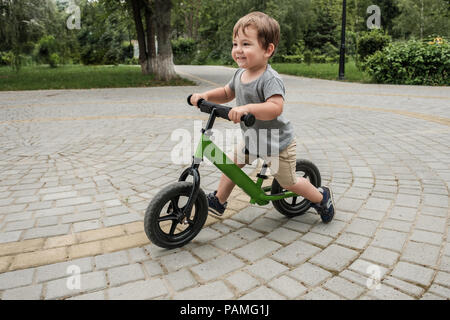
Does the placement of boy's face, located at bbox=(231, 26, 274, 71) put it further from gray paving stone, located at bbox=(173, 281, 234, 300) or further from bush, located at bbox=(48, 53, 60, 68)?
bush, located at bbox=(48, 53, 60, 68)

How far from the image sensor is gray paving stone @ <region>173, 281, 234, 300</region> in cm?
208

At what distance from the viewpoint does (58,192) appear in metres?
3.72

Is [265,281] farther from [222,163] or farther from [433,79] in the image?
[433,79]

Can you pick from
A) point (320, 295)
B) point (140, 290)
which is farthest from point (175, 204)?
point (320, 295)

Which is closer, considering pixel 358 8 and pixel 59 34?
pixel 59 34

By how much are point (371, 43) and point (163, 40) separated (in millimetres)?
8843

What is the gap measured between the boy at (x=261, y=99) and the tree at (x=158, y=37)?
41.1 feet

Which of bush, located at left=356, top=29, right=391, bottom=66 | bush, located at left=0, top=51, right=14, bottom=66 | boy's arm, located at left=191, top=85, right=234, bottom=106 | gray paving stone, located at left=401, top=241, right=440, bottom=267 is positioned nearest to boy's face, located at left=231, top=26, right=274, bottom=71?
boy's arm, located at left=191, top=85, right=234, bottom=106

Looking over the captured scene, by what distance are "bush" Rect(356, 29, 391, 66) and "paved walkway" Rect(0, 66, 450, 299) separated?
35.5ft

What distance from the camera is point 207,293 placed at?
83.4 inches

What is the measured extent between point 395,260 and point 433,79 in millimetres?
12810

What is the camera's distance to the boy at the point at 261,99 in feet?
7.30

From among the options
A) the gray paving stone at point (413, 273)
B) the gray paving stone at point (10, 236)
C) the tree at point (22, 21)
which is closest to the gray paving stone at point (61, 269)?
the gray paving stone at point (10, 236)
